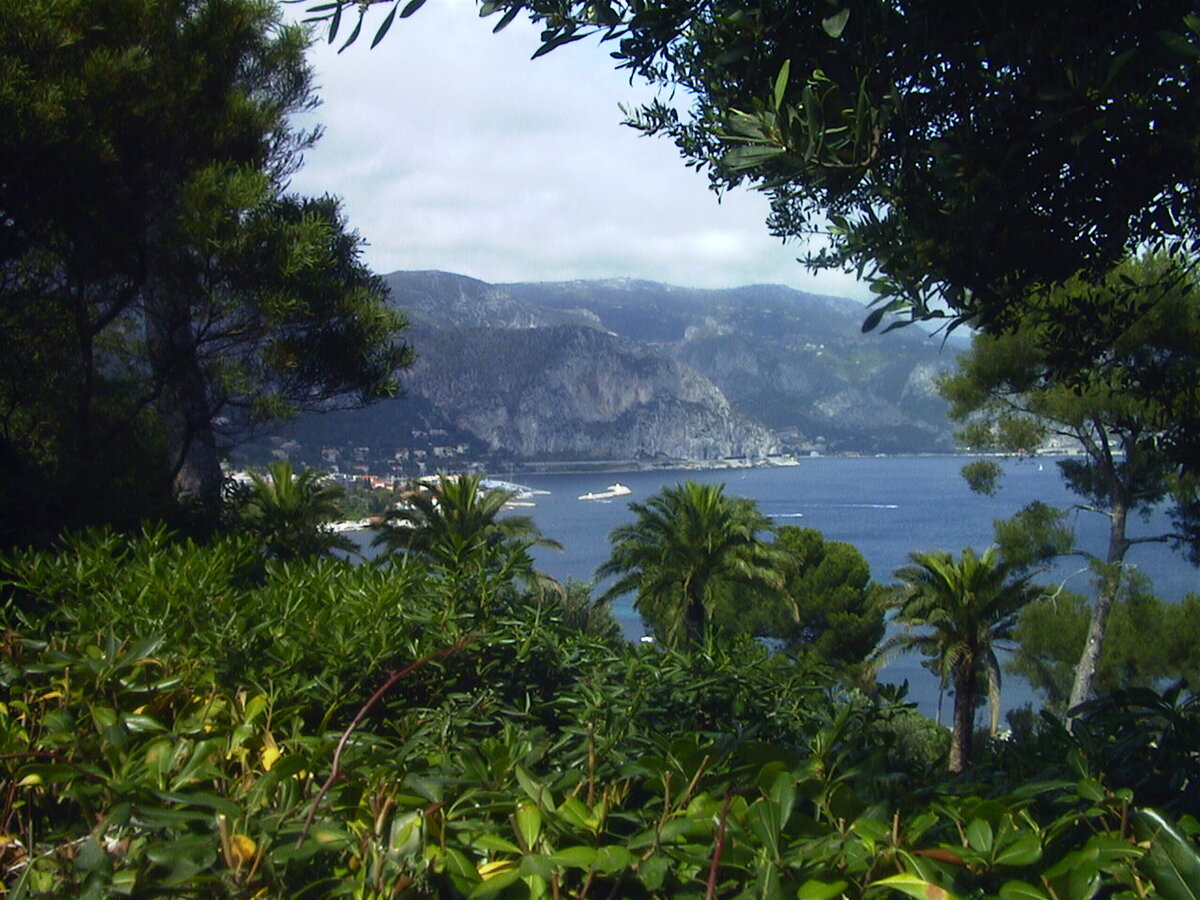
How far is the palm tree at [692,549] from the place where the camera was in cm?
1942

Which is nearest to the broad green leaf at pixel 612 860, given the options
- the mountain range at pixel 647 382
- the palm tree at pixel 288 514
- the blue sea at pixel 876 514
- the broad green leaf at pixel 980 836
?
the broad green leaf at pixel 980 836

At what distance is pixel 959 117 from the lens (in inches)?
111

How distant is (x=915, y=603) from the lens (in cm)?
1858

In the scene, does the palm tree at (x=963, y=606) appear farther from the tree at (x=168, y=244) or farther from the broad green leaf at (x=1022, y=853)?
the broad green leaf at (x=1022, y=853)

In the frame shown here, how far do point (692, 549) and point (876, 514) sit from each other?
22.4 metres

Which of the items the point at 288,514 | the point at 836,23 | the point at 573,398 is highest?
the point at 836,23

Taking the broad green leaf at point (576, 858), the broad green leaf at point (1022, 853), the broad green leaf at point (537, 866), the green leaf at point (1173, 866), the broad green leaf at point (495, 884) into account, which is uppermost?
the green leaf at point (1173, 866)

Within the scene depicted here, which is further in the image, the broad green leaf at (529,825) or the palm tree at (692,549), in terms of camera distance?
the palm tree at (692,549)

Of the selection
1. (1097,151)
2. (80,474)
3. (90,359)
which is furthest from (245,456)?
(1097,151)

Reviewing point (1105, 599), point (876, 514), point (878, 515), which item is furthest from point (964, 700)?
point (876, 514)

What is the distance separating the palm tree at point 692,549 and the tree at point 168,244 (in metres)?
11.9

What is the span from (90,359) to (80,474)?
114cm

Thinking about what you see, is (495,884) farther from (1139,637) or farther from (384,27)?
(1139,637)

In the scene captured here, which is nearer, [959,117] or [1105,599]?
[959,117]
